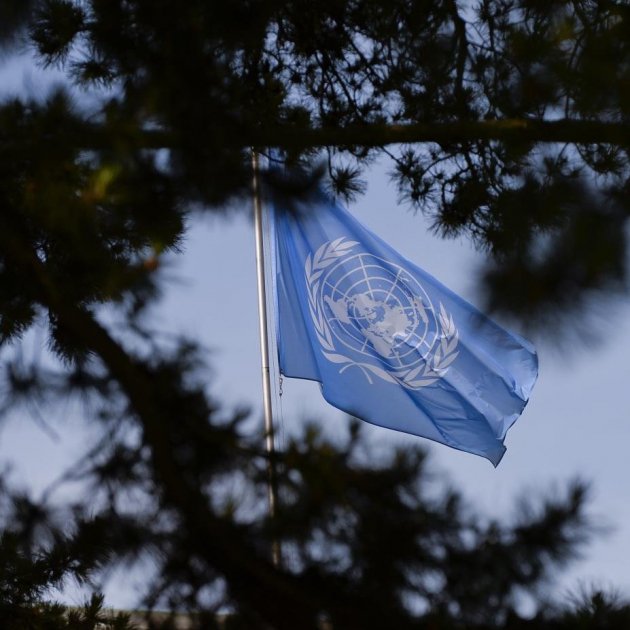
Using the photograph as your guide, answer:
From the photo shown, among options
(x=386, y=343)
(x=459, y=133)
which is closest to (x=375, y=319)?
(x=386, y=343)

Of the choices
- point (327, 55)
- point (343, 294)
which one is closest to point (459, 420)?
point (343, 294)

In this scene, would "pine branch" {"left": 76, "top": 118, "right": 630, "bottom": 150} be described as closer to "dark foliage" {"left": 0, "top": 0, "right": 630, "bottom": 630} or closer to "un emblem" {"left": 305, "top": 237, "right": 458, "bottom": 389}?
"dark foliage" {"left": 0, "top": 0, "right": 630, "bottom": 630}

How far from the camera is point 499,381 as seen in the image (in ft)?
26.1

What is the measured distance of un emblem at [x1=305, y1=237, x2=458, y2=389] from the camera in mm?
7738

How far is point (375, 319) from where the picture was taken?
783 cm

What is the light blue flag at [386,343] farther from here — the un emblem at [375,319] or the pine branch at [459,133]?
the pine branch at [459,133]

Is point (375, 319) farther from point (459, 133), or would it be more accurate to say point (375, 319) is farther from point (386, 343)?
point (459, 133)

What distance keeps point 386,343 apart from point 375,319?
183 mm

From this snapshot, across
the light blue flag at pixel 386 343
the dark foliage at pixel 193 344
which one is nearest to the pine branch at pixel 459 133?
the dark foliage at pixel 193 344

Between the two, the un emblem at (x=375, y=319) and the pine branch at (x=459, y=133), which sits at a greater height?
the un emblem at (x=375, y=319)

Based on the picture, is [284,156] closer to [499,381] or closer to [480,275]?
[480,275]

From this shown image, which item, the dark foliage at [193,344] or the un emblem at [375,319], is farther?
the un emblem at [375,319]

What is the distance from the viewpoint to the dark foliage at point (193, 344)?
10.9 feet

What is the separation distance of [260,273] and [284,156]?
138 inches
